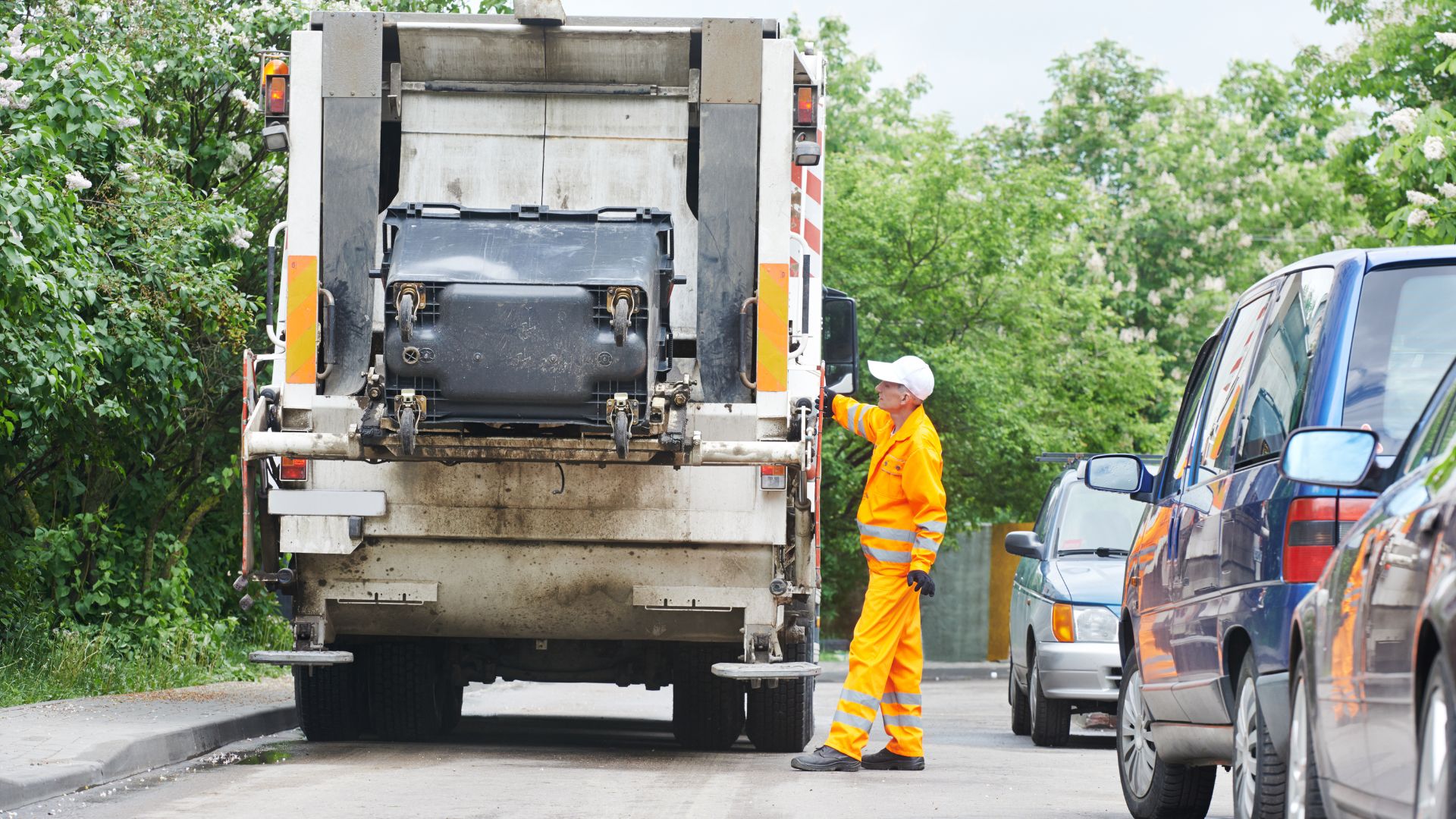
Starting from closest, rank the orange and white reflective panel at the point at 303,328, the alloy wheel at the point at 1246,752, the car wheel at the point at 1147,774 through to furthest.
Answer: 1. the alloy wheel at the point at 1246,752
2. the car wheel at the point at 1147,774
3. the orange and white reflective panel at the point at 303,328

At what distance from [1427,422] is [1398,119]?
1101cm

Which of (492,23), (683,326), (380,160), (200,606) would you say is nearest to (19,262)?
(380,160)

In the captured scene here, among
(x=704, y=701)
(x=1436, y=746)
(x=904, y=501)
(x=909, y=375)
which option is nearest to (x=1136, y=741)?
(x=904, y=501)

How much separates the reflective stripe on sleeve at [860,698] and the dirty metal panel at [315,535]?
2258 millimetres

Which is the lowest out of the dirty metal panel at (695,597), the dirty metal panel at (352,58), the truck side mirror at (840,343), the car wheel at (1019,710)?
the car wheel at (1019,710)

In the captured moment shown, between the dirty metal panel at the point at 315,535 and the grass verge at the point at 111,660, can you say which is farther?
the grass verge at the point at 111,660

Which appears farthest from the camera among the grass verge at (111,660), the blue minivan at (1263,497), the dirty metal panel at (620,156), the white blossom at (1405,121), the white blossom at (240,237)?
the white blossom at (1405,121)

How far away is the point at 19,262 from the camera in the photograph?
30.9 feet

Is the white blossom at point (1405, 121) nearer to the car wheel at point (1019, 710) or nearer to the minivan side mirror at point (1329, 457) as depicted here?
the car wheel at point (1019, 710)

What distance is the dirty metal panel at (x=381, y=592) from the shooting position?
884 centimetres

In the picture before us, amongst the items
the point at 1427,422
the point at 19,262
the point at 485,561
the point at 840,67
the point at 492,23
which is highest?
the point at 840,67

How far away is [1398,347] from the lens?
5438mm

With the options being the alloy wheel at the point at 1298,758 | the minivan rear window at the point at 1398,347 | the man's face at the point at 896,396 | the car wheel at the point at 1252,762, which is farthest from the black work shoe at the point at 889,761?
the minivan rear window at the point at 1398,347

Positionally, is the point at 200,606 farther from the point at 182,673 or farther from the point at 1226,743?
the point at 1226,743
